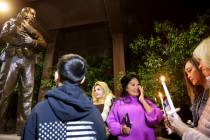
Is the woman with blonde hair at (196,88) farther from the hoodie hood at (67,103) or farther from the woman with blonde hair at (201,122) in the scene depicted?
the hoodie hood at (67,103)

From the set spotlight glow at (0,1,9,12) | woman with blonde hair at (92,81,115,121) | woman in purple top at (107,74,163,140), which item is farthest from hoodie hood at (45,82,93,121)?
spotlight glow at (0,1,9,12)

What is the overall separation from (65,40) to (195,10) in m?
3.90

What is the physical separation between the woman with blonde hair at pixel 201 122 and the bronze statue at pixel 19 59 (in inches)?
154

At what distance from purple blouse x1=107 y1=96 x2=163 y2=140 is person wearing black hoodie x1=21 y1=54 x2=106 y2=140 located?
5.58ft

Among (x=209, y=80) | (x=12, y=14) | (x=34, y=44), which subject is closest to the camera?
(x=209, y=80)

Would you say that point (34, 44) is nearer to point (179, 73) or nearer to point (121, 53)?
point (121, 53)

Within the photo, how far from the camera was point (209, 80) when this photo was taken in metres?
2.03

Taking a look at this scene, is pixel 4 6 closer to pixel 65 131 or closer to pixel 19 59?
pixel 19 59

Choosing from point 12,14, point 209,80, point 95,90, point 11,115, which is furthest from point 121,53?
point 209,80

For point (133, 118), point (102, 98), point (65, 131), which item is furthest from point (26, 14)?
point (65, 131)

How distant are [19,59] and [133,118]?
263cm

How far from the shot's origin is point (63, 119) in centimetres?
210

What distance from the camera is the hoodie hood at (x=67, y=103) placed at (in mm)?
2104

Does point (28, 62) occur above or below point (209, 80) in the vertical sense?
above
